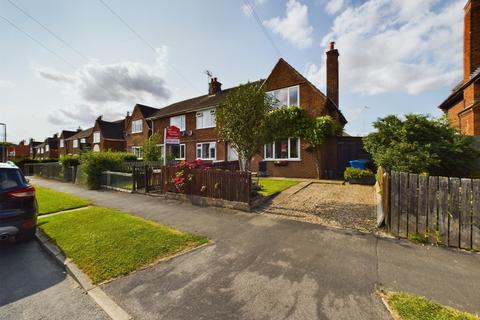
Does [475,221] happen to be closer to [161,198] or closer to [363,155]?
[161,198]

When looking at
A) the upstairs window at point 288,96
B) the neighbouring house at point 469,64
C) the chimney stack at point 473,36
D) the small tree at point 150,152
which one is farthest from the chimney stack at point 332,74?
the small tree at point 150,152

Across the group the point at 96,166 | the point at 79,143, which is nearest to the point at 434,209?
the point at 96,166

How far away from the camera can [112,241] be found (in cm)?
488

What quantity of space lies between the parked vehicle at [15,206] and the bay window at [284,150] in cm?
1236

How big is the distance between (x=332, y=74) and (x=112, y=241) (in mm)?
18022

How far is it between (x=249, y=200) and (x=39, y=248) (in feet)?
18.5

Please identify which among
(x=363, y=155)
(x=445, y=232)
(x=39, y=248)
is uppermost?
(x=363, y=155)

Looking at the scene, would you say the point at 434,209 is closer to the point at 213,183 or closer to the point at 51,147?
the point at 213,183

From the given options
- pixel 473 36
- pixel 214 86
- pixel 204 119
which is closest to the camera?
pixel 473 36

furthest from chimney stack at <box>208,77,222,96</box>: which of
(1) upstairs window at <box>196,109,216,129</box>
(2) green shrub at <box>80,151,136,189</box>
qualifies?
(2) green shrub at <box>80,151,136,189</box>

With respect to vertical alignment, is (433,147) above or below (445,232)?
above

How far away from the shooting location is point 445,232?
4.57 m

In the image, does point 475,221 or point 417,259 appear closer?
point 417,259

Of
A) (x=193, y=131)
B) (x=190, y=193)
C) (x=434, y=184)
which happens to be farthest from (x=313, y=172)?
(x=193, y=131)
